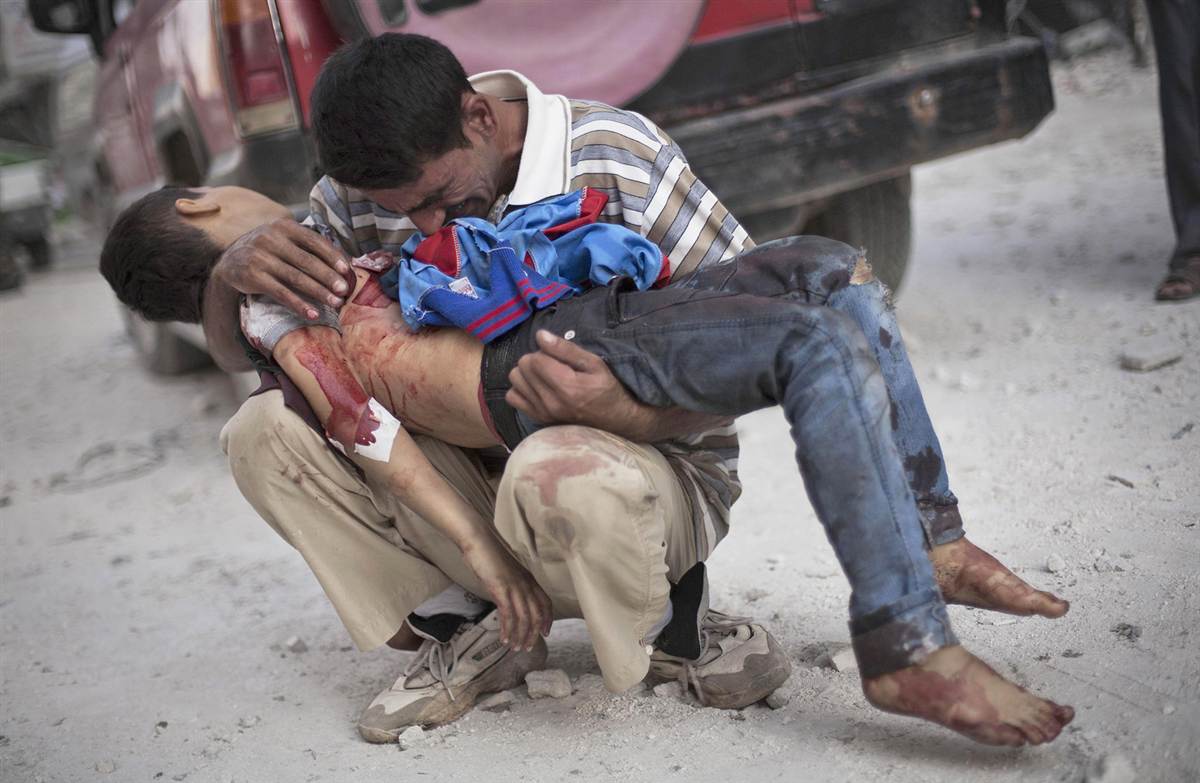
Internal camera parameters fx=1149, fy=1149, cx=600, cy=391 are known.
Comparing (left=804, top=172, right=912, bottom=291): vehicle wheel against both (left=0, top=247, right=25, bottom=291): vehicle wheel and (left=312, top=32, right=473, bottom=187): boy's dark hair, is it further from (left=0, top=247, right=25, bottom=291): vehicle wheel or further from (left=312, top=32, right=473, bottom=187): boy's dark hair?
(left=0, top=247, right=25, bottom=291): vehicle wheel

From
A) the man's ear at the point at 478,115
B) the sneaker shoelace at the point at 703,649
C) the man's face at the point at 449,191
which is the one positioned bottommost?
the sneaker shoelace at the point at 703,649

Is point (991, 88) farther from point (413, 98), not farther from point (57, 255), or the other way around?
point (57, 255)

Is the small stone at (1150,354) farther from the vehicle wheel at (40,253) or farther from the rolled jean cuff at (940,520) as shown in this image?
the vehicle wheel at (40,253)

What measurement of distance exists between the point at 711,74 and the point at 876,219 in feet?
3.73

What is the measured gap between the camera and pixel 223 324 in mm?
2377

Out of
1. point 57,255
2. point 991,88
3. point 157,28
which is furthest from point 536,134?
point 57,255

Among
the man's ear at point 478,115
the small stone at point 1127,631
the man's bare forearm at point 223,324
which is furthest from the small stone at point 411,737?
the small stone at point 1127,631

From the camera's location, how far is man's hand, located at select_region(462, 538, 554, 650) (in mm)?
2025

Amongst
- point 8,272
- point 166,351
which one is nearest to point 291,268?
point 166,351

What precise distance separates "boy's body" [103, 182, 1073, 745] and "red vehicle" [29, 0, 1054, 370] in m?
0.97

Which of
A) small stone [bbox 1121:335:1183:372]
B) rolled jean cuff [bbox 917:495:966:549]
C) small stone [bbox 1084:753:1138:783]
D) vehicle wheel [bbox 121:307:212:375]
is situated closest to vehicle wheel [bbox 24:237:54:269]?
vehicle wheel [bbox 121:307:212:375]

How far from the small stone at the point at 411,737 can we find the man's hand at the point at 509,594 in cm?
32

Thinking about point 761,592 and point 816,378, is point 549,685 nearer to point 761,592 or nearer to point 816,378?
point 761,592

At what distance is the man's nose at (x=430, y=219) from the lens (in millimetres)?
2150
